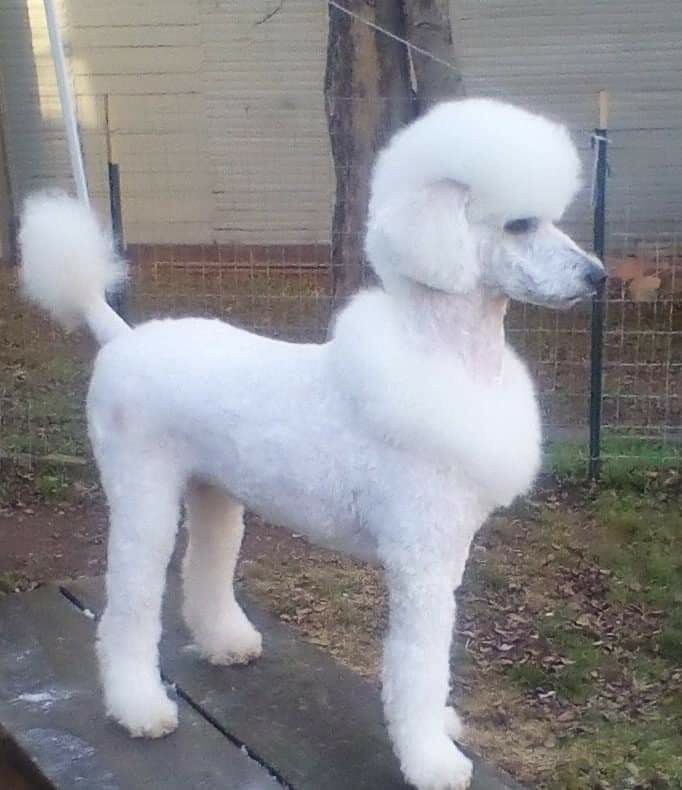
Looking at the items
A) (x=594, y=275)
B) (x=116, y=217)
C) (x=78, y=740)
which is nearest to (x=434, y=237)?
(x=594, y=275)

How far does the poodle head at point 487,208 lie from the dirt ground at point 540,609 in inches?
57.8

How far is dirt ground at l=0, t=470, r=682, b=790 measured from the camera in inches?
122

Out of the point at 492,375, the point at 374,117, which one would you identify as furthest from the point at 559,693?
the point at 374,117

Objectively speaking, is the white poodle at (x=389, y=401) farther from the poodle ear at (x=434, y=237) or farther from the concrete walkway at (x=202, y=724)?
the concrete walkway at (x=202, y=724)

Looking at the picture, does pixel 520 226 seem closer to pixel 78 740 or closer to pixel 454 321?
pixel 454 321

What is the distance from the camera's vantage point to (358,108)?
16.8 feet

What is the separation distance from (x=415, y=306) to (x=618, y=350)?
4090 mm

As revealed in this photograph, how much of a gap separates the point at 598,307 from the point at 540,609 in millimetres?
1439

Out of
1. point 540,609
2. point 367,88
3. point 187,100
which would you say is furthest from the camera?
point 187,100

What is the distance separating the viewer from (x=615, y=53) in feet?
29.5

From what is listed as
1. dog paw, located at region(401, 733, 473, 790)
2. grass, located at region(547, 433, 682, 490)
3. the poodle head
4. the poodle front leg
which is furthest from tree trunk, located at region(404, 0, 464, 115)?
dog paw, located at region(401, 733, 473, 790)

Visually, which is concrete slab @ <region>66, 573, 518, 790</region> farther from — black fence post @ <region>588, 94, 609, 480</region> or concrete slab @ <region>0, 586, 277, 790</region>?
black fence post @ <region>588, 94, 609, 480</region>

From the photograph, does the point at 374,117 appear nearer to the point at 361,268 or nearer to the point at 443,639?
the point at 361,268

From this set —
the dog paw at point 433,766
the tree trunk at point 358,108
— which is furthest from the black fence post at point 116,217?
the dog paw at point 433,766
